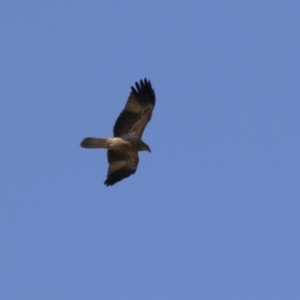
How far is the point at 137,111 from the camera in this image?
17.9 metres

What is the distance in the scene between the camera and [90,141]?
17.2 metres

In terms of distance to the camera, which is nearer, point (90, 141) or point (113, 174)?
point (90, 141)

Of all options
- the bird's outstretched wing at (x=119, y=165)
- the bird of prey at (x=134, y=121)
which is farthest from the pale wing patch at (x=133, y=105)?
the bird's outstretched wing at (x=119, y=165)

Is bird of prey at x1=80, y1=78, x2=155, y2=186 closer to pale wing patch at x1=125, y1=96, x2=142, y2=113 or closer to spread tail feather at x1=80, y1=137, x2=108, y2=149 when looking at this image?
pale wing patch at x1=125, y1=96, x2=142, y2=113

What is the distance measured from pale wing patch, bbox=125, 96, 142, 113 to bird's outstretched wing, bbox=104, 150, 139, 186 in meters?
0.94

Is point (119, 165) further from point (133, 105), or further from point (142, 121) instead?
point (133, 105)

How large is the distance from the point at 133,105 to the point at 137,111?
0.15 meters

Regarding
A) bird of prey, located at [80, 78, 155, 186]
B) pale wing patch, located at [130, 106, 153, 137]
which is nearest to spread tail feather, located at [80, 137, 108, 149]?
bird of prey, located at [80, 78, 155, 186]

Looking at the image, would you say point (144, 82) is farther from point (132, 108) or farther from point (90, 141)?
point (90, 141)

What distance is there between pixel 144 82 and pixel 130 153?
149cm

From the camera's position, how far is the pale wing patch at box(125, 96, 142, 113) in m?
17.9

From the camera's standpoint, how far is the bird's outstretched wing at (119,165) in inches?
719

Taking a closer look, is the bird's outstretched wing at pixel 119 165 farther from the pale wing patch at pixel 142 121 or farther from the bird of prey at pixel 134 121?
the pale wing patch at pixel 142 121

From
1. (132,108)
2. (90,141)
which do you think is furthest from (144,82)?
(90,141)
